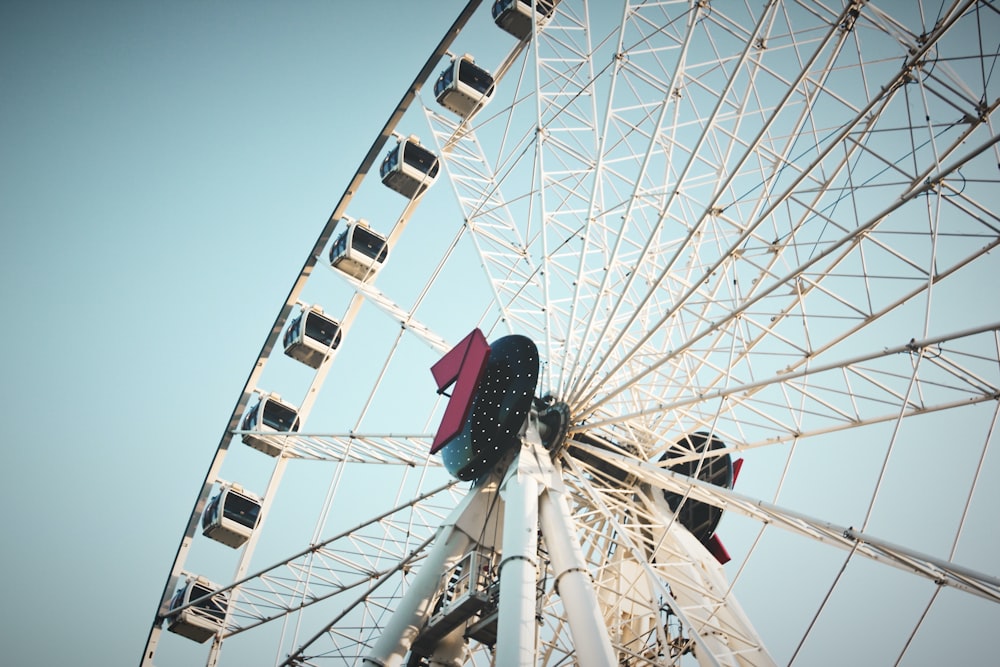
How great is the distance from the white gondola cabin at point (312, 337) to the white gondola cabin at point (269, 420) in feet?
4.55

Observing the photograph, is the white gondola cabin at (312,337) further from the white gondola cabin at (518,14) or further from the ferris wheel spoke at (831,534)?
the ferris wheel spoke at (831,534)

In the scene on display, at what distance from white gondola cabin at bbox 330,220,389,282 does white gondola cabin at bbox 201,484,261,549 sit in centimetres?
673

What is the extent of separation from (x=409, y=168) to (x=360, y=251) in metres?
2.64

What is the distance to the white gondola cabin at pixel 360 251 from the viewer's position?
22.6 m

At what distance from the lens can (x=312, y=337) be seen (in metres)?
A: 23.0

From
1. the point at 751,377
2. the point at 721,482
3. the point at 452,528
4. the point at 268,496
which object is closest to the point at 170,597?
the point at 268,496

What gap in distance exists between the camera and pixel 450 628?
13.8 meters

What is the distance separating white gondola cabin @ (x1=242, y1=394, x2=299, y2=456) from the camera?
2292cm

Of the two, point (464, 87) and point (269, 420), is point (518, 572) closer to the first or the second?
point (269, 420)

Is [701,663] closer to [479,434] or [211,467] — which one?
[479,434]

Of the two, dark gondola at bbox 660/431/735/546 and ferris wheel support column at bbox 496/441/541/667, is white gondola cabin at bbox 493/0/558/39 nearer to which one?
dark gondola at bbox 660/431/735/546

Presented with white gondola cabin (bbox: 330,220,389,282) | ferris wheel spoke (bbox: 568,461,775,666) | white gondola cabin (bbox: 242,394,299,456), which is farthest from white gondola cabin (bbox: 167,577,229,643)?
ferris wheel spoke (bbox: 568,461,775,666)

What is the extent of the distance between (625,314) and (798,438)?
5.85 metres

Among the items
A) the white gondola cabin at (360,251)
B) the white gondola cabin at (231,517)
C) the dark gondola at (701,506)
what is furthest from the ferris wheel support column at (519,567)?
the white gondola cabin at (231,517)
